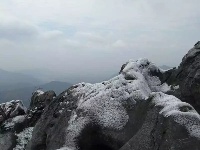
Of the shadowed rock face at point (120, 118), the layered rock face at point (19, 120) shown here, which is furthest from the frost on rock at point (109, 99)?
the layered rock face at point (19, 120)

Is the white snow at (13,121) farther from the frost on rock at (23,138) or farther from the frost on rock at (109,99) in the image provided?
the frost on rock at (109,99)

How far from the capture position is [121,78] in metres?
30.1

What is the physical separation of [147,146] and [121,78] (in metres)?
12.0

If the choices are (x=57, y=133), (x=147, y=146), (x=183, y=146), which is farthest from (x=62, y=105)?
(x=183, y=146)

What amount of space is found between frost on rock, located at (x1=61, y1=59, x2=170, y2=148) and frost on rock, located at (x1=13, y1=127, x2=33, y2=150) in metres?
10.5

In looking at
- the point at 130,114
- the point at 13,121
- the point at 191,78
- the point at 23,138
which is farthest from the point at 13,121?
the point at 191,78

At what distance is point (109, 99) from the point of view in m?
27.4

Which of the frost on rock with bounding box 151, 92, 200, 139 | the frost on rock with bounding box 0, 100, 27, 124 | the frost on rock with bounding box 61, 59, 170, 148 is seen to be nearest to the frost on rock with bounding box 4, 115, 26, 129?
the frost on rock with bounding box 0, 100, 27, 124

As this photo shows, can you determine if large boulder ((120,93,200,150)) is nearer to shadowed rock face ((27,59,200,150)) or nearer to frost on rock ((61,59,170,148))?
shadowed rock face ((27,59,200,150))

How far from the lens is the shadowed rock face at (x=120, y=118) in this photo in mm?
17703

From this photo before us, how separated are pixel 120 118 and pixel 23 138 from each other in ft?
56.8

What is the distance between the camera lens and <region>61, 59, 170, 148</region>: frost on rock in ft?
83.6

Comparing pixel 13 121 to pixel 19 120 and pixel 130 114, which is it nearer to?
pixel 19 120

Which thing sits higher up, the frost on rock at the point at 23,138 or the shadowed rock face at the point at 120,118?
the shadowed rock face at the point at 120,118
